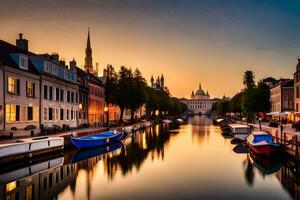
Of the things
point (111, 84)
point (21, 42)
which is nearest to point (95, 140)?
point (21, 42)

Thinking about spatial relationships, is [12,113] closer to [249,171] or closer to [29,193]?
[29,193]

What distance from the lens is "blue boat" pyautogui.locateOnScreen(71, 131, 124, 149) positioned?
4162cm

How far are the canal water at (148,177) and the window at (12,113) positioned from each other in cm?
801

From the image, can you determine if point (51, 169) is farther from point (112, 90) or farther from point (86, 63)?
point (86, 63)

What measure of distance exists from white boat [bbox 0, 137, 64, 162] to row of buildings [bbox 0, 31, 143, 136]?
5047mm

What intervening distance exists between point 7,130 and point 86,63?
102 meters

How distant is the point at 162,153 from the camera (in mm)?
43281

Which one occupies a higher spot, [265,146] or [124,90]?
[124,90]

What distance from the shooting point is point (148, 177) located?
27.8m

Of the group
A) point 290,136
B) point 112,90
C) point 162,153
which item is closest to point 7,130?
point 162,153

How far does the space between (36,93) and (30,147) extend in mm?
18102

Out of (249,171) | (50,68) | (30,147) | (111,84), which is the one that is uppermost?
(50,68)

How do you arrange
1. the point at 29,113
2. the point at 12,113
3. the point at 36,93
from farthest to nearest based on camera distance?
the point at 36,93
the point at 29,113
the point at 12,113

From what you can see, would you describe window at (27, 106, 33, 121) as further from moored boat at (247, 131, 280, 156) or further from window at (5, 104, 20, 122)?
moored boat at (247, 131, 280, 156)
